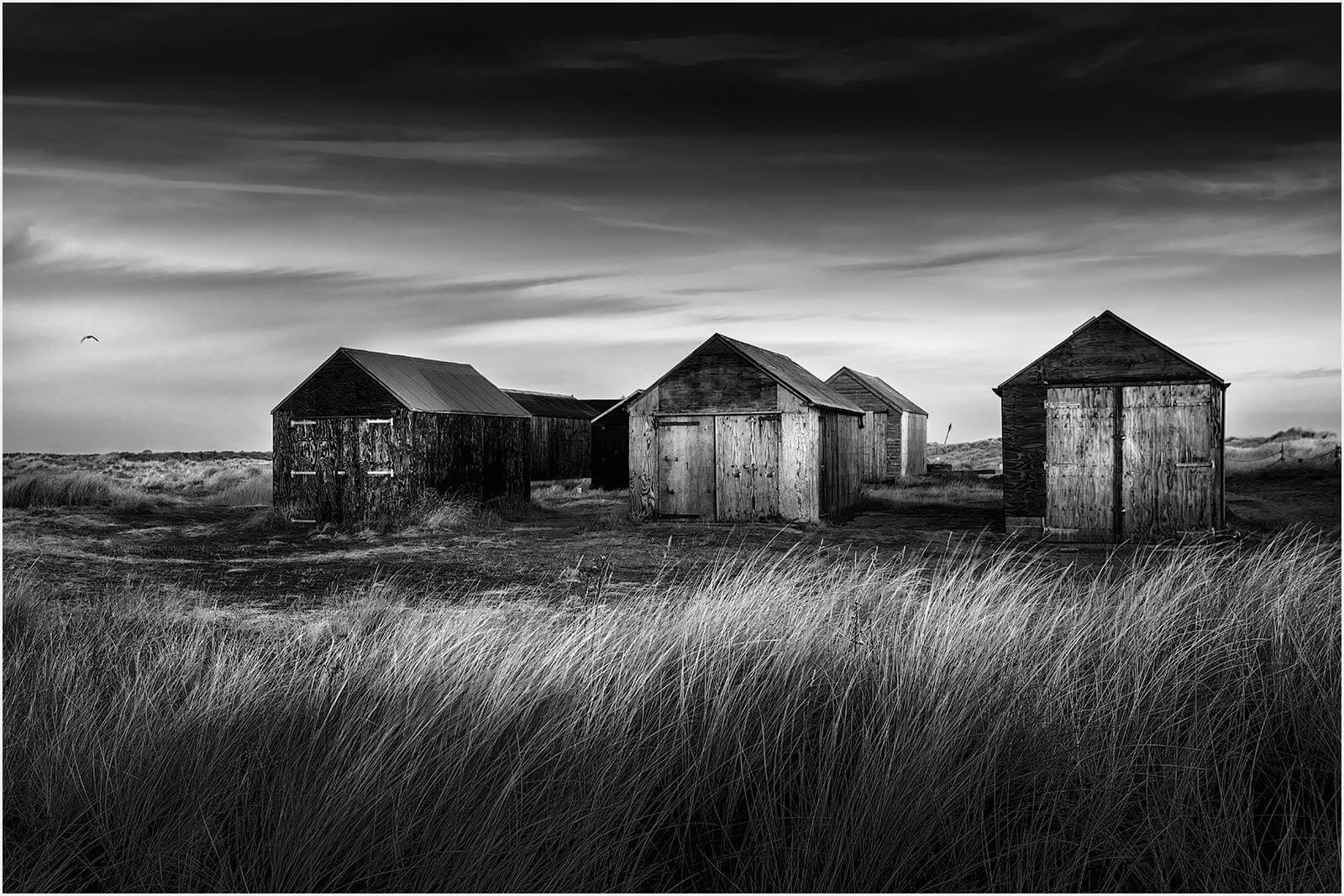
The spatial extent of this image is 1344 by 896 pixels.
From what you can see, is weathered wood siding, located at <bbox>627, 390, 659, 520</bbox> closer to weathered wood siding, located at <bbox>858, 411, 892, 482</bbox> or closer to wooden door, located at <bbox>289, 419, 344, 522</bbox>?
wooden door, located at <bbox>289, 419, 344, 522</bbox>

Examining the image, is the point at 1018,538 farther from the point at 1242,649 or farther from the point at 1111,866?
the point at 1111,866

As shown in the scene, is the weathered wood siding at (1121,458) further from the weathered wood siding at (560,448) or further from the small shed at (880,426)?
the weathered wood siding at (560,448)

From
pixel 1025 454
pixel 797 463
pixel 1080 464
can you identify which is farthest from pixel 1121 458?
pixel 797 463

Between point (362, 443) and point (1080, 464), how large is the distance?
1522cm

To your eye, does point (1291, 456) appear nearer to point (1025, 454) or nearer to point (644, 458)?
point (1025, 454)

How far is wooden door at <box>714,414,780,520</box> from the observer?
20078 millimetres

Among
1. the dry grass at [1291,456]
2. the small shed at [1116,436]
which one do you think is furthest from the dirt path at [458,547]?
the dry grass at [1291,456]

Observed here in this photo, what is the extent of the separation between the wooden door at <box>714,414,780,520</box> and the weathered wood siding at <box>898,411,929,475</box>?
1873cm

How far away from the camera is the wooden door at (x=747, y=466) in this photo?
20.1 meters

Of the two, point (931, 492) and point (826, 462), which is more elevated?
point (826, 462)

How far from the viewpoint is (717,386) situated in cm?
2023

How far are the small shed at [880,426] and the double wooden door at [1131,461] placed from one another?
18134 mm

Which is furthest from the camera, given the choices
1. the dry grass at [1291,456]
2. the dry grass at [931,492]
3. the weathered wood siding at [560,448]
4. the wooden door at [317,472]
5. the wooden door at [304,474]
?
the weathered wood siding at [560,448]

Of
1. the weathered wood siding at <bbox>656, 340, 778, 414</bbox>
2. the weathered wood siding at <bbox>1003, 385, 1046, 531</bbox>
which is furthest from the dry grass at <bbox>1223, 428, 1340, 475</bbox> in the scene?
the weathered wood siding at <bbox>656, 340, 778, 414</bbox>
